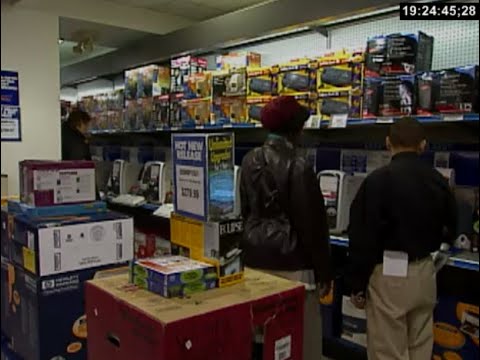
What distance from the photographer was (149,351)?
3.88ft

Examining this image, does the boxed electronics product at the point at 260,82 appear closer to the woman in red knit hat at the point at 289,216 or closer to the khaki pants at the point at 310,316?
the woman in red knit hat at the point at 289,216

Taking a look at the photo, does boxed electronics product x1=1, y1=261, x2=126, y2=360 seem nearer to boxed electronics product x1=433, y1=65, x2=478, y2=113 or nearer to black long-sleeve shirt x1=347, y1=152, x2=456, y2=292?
black long-sleeve shirt x1=347, y1=152, x2=456, y2=292

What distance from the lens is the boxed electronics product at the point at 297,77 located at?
3213mm

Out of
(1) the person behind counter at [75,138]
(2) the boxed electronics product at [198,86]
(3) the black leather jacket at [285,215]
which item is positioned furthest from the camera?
Answer: (1) the person behind counter at [75,138]

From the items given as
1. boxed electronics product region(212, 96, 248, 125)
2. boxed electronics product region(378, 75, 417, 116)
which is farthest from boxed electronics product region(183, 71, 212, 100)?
boxed electronics product region(378, 75, 417, 116)

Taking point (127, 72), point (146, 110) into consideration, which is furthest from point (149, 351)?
point (127, 72)

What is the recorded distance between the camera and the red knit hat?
231 centimetres

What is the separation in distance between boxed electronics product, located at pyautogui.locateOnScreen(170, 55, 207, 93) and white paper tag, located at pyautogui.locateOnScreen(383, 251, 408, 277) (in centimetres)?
247

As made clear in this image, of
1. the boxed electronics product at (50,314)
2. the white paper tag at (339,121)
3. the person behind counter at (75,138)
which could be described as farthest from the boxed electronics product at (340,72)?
the person behind counter at (75,138)

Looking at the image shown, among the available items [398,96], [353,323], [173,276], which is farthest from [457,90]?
[173,276]

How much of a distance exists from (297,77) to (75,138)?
2286 millimetres

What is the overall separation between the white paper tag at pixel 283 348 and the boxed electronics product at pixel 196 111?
2.71 meters

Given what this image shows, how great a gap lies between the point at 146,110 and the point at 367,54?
2.40 metres

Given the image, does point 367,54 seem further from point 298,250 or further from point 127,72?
point 127,72
